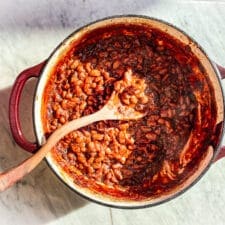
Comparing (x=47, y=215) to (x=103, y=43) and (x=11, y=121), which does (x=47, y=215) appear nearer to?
(x=11, y=121)

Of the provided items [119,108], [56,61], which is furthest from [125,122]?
[56,61]

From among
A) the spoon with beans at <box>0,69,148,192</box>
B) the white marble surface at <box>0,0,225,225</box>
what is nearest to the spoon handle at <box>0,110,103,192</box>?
the spoon with beans at <box>0,69,148,192</box>

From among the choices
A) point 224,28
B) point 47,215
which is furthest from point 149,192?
point 224,28

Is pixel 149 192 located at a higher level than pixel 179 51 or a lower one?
lower

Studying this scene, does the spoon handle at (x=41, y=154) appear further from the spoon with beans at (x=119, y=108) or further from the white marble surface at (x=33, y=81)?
the white marble surface at (x=33, y=81)

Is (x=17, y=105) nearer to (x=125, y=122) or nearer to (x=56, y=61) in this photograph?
(x=56, y=61)

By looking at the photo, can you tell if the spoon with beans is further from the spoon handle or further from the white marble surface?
the white marble surface
